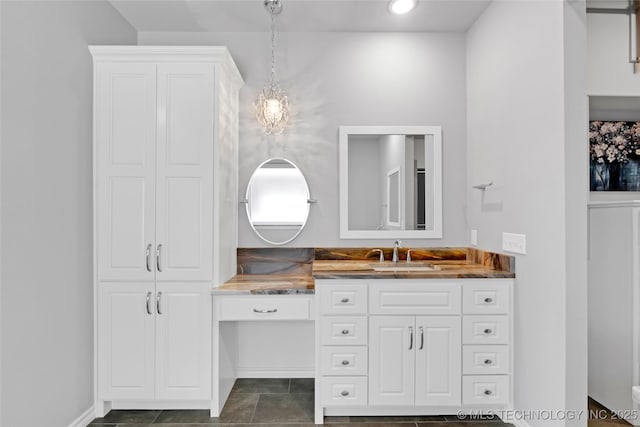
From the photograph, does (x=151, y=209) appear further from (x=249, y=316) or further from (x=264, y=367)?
(x=264, y=367)

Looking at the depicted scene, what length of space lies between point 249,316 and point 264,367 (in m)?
0.83

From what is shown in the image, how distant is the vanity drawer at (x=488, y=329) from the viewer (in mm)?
2520

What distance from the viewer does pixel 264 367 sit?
3.26m

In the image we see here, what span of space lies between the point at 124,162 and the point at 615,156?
3.42m

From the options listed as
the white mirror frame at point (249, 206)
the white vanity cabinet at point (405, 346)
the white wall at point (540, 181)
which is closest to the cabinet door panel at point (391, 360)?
the white vanity cabinet at point (405, 346)

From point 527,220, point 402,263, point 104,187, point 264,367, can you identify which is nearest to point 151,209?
point 104,187

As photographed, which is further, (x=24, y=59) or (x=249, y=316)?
(x=249, y=316)

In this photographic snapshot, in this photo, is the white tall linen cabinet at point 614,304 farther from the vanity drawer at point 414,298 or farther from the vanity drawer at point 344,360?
the vanity drawer at point 344,360

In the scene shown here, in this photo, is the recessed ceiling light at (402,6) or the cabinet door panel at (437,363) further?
the recessed ceiling light at (402,6)

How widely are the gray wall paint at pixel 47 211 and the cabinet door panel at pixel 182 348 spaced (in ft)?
1.47

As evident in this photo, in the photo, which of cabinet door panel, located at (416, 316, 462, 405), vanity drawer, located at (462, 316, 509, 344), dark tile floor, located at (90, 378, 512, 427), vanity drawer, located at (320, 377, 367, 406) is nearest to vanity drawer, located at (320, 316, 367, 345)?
vanity drawer, located at (320, 377, 367, 406)

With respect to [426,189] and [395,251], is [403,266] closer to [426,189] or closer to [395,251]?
[395,251]

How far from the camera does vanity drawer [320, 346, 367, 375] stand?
2.51 metres

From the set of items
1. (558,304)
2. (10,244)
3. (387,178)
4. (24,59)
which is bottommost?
(558,304)
